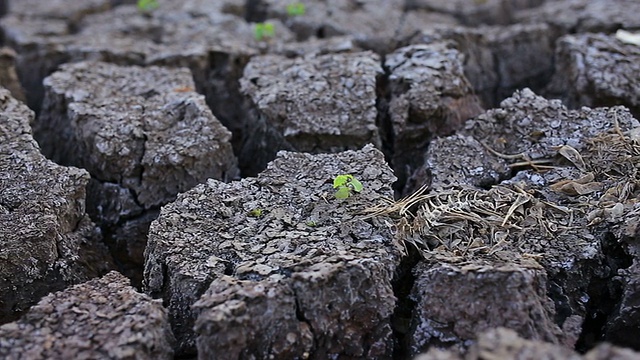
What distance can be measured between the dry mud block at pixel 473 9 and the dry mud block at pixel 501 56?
638 millimetres

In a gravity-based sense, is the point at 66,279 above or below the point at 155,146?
below

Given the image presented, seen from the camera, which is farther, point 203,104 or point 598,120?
point 203,104

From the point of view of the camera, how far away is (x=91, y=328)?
193 cm

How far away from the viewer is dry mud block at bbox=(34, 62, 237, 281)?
8.77ft

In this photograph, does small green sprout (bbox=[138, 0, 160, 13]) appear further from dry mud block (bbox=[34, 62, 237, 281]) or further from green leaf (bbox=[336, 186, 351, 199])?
green leaf (bbox=[336, 186, 351, 199])

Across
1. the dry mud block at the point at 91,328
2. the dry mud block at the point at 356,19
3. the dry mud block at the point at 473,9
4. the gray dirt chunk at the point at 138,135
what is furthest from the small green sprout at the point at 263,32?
the dry mud block at the point at 91,328

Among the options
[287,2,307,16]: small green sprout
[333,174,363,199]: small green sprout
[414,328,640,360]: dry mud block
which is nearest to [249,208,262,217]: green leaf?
[333,174,363,199]: small green sprout

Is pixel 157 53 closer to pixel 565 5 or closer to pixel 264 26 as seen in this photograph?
pixel 264 26

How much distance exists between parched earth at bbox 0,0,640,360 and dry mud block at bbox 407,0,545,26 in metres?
0.65

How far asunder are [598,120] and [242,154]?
51.3 inches

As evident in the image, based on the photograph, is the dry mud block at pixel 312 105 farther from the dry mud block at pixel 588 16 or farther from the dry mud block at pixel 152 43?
the dry mud block at pixel 588 16

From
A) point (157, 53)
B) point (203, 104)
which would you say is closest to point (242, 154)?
point (203, 104)

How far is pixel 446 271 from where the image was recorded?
6.59ft

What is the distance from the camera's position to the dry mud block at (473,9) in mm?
4199
